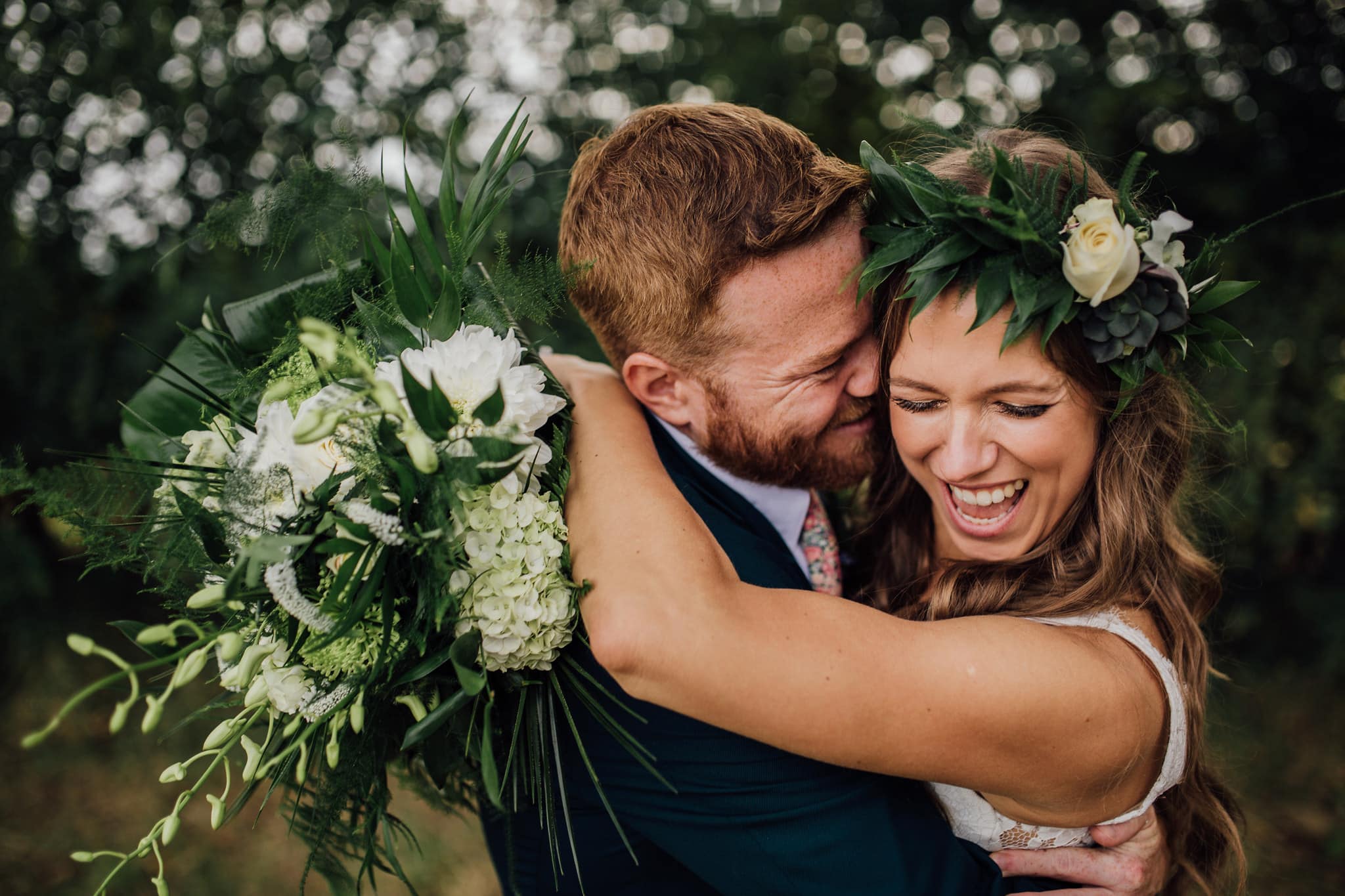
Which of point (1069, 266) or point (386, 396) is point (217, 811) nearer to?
point (386, 396)

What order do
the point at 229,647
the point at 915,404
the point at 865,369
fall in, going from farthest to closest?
the point at 865,369
the point at 915,404
the point at 229,647

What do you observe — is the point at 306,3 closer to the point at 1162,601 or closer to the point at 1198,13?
the point at 1198,13

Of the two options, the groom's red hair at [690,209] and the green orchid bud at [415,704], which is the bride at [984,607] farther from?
the green orchid bud at [415,704]

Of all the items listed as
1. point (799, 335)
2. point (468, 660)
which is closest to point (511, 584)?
point (468, 660)

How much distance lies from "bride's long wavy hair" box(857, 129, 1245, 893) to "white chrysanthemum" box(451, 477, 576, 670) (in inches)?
42.9

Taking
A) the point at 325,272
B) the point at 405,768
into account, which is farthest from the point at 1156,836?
the point at 325,272

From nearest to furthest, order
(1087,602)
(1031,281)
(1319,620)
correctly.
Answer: (1031,281) < (1087,602) < (1319,620)

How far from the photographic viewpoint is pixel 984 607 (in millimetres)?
2465

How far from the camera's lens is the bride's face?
7.38 ft

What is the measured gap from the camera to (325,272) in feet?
8.00

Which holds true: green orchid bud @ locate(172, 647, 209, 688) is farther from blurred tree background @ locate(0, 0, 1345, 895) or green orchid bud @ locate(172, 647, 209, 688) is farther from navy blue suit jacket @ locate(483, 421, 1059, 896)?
blurred tree background @ locate(0, 0, 1345, 895)

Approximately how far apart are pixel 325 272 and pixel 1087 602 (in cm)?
209

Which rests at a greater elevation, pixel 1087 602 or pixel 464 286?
pixel 464 286

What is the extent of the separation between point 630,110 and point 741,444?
331cm
